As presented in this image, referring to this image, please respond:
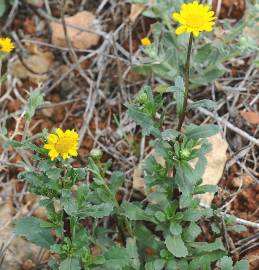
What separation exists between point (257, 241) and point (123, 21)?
174cm

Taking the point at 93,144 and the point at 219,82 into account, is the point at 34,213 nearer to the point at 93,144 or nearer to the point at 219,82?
the point at 93,144

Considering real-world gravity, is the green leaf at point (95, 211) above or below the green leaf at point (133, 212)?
above

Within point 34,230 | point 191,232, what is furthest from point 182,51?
point 34,230

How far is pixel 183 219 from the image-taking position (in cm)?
259

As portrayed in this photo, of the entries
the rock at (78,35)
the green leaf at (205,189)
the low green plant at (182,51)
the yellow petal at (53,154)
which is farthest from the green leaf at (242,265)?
the rock at (78,35)

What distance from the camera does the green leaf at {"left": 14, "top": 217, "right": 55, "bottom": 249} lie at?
8.34ft

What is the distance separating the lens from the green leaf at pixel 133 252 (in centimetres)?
270

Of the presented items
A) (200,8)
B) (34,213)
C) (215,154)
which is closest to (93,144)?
(34,213)

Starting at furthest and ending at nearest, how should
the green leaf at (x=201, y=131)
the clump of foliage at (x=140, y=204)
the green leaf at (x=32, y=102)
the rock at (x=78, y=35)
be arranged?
the rock at (x=78, y=35) → the green leaf at (x=32, y=102) → the green leaf at (x=201, y=131) → the clump of foliage at (x=140, y=204)

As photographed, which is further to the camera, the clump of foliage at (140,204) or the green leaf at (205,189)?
the green leaf at (205,189)

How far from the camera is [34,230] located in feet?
8.36

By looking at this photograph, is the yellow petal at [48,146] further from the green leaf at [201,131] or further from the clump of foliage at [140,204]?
the green leaf at [201,131]

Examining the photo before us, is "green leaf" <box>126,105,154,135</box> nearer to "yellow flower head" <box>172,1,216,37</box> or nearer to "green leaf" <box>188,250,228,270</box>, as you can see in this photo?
"yellow flower head" <box>172,1,216,37</box>

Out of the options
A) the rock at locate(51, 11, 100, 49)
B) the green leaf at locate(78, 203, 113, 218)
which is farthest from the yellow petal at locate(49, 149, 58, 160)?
the rock at locate(51, 11, 100, 49)
